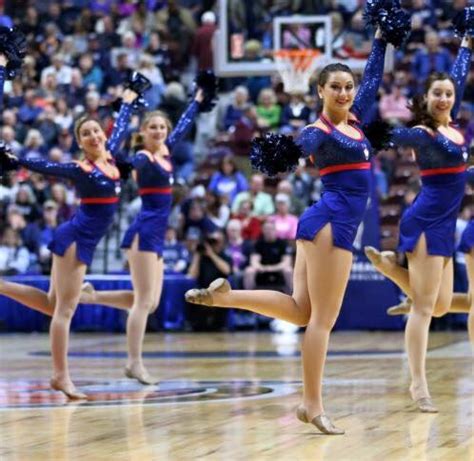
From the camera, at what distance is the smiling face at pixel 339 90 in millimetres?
5664

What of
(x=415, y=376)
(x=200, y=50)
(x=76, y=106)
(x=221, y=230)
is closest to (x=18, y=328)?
(x=221, y=230)

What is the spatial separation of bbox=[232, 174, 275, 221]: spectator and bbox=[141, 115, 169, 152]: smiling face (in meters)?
6.21

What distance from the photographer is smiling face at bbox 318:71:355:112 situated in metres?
5.66

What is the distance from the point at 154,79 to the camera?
17.1 meters

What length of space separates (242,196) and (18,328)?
2.90 m

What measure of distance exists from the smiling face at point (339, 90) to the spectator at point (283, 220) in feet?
26.7

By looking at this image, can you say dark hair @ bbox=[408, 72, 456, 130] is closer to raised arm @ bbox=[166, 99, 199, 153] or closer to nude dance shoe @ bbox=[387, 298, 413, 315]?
nude dance shoe @ bbox=[387, 298, 413, 315]

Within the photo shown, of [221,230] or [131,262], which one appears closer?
[131,262]

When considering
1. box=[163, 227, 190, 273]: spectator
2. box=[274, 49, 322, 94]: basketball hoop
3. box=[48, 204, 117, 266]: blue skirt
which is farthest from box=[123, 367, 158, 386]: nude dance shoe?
box=[274, 49, 322, 94]: basketball hoop

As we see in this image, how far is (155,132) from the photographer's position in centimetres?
820

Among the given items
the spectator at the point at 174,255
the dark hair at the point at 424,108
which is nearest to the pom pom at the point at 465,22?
the dark hair at the point at 424,108

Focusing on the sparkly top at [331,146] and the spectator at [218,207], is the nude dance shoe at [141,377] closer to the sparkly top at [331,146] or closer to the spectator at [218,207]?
the sparkly top at [331,146]

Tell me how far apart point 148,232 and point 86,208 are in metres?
0.64

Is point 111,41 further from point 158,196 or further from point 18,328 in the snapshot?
point 158,196
